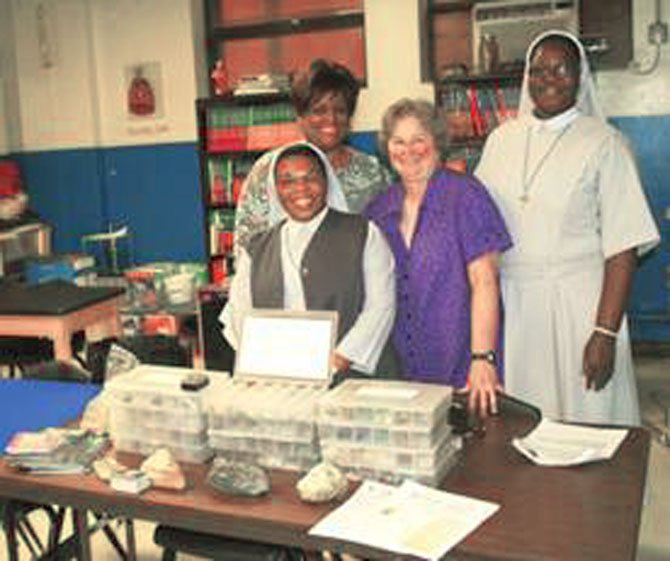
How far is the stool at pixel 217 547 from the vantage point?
75.3 inches

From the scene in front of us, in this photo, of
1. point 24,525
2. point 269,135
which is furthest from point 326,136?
point 269,135

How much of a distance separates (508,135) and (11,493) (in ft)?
5.55

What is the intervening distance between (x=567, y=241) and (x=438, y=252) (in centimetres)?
44

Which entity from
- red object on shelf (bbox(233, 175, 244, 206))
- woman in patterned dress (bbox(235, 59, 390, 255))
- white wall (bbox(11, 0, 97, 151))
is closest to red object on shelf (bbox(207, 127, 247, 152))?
red object on shelf (bbox(233, 175, 244, 206))

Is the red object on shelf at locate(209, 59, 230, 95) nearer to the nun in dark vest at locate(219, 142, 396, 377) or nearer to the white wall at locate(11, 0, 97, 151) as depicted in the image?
the white wall at locate(11, 0, 97, 151)

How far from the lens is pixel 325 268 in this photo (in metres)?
2.28

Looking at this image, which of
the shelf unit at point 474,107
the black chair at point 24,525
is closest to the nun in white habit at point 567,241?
the black chair at point 24,525

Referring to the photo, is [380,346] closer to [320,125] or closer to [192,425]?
[192,425]

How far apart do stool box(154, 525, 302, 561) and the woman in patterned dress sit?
37.2 inches

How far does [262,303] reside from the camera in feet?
7.61

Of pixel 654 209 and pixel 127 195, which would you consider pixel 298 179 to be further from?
pixel 127 195

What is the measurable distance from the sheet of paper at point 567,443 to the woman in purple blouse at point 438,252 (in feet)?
0.85

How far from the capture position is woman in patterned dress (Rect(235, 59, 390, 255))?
271cm

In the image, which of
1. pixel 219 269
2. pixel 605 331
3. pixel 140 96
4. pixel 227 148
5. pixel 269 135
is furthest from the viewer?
pixel 140 96
